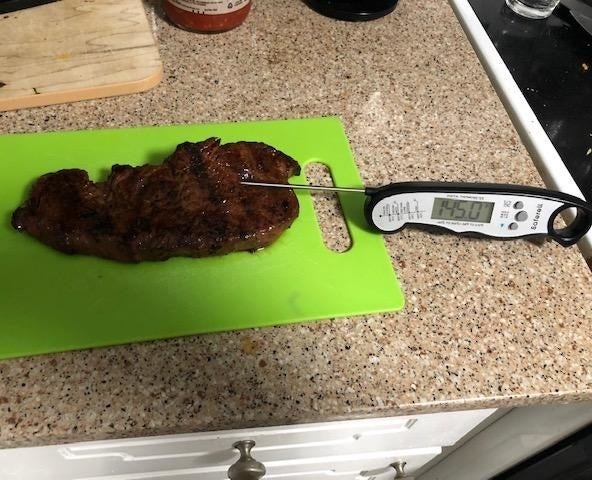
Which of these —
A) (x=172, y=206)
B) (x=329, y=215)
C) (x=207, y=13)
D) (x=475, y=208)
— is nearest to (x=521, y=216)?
(x=475, y=208)

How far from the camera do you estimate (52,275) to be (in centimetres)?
64

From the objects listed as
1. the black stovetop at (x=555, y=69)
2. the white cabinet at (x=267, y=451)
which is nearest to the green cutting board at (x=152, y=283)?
the white cabinet at (x=267, y=451)

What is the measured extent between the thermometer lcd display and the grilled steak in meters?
0.18

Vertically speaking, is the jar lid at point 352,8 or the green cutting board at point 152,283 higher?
the jar lid at point 352,8

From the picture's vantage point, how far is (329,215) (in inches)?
29.4

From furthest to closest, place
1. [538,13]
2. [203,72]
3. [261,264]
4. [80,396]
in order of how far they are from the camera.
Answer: [538,13] → [203,72] → [261,264] → [80,396]

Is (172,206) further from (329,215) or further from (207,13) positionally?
(207,13)

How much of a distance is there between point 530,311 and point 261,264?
34 centimetres

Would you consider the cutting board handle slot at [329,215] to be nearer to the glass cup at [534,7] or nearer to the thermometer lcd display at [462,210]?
the thermometer lcd display at [462,210]

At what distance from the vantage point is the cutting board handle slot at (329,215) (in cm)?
72

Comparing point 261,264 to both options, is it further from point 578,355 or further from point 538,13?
point 538,13

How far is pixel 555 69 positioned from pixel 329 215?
61 cm

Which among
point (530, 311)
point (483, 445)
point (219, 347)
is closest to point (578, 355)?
point (530, 311)

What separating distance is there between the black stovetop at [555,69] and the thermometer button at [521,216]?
0.69ft
